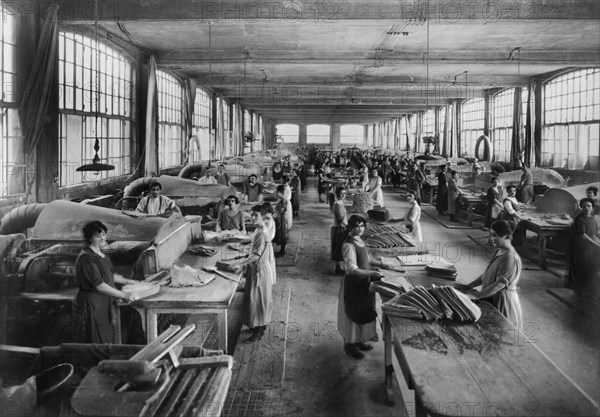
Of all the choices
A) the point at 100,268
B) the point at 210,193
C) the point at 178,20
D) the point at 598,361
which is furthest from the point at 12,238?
the point at 598,361

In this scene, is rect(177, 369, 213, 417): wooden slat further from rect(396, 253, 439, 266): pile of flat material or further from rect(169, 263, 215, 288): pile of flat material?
rect(396, 253, 439, 266): pile of flat material

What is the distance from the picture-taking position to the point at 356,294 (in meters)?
5.12

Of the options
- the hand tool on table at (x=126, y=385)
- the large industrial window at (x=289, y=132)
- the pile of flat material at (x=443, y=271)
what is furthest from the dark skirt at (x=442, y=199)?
the large industrial window at (x=289, y=132)

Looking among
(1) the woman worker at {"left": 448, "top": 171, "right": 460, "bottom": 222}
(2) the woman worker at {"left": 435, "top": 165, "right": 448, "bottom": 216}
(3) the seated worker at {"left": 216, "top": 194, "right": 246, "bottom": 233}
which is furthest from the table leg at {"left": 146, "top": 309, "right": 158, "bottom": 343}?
(2) the woman worker at {"left": 435, "top": 165, "right": 448, "bottom": 216}

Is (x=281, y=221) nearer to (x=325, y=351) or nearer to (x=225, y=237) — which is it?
(x=225, y=237)

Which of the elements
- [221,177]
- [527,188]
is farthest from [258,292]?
[527,188]

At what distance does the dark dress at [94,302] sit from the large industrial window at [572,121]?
1322cm

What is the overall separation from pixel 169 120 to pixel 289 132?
32.6 metres

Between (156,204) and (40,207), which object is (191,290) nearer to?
(40,207)

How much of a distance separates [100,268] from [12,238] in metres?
1.95

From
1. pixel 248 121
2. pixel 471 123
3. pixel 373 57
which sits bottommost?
pixel 471 123

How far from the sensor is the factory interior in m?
3.24

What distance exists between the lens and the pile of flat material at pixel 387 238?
255 inches

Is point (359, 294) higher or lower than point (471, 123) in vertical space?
lower
